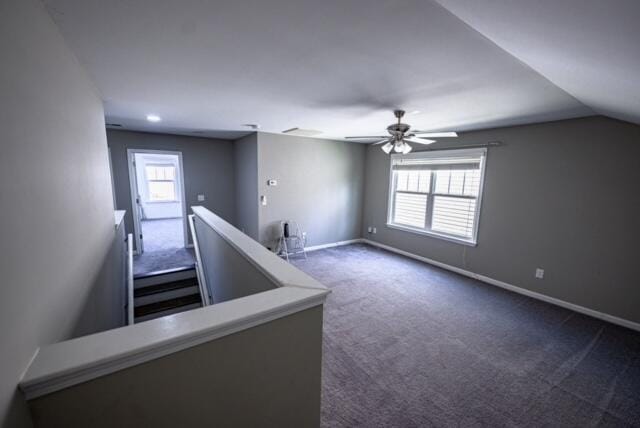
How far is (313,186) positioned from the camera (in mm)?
5336

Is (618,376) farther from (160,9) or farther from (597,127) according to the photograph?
(160,9)

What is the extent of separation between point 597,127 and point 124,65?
4.69 m

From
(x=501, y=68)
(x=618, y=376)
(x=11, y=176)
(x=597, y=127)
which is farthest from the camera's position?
(x=597, y=127)

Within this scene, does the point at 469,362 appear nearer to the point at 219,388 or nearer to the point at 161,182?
the point at 219,388

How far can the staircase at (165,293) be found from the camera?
121 inches

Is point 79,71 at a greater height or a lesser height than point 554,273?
Result: greater

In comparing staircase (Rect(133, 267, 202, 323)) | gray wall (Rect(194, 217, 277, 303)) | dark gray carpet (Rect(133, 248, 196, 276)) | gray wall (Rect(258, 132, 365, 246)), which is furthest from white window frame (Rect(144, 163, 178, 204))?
gray wall (Rect(194, 217, 277, 303))

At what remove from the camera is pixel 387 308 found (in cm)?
316

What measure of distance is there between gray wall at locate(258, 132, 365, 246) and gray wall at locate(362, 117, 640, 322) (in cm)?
227

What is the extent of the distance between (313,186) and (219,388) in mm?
4520

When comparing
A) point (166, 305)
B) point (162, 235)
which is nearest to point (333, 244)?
point (166, 305)

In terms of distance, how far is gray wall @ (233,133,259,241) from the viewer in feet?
15.7

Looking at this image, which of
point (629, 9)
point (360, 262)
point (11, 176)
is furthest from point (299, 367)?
point (360, 262)

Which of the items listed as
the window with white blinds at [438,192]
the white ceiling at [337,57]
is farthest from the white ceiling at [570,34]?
the window with white blinds at [438,192]
